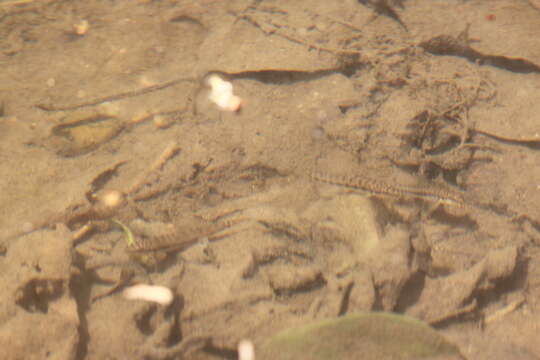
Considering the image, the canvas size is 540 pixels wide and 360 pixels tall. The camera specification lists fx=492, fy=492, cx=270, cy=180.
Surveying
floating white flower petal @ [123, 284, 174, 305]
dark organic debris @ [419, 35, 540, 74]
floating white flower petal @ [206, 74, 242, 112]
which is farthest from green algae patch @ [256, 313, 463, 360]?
dark organic debris @ [419, 35, 540, 74]

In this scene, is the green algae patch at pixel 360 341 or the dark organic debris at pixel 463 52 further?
the dark organic debris at pixel 463 52

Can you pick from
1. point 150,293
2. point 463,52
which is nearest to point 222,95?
point 150,293

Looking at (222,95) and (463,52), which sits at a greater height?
(463,52)

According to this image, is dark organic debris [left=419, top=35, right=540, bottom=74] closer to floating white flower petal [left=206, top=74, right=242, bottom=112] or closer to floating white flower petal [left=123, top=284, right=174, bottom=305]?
floating white flower petal [left=206, top=74, right=242, bottom=112]

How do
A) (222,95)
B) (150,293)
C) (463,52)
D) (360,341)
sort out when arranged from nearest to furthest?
(360,341) < (150,293) < (222,95) < (463,52)

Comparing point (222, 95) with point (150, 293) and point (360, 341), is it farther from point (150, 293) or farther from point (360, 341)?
point (360, 341)

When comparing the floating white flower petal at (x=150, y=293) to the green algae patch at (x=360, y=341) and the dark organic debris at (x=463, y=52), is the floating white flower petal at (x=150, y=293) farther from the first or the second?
the dark organic debris at (x=463, y=52)

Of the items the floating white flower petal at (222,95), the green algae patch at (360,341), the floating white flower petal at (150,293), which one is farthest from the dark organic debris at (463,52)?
the floating white flower petal at (150,293)
